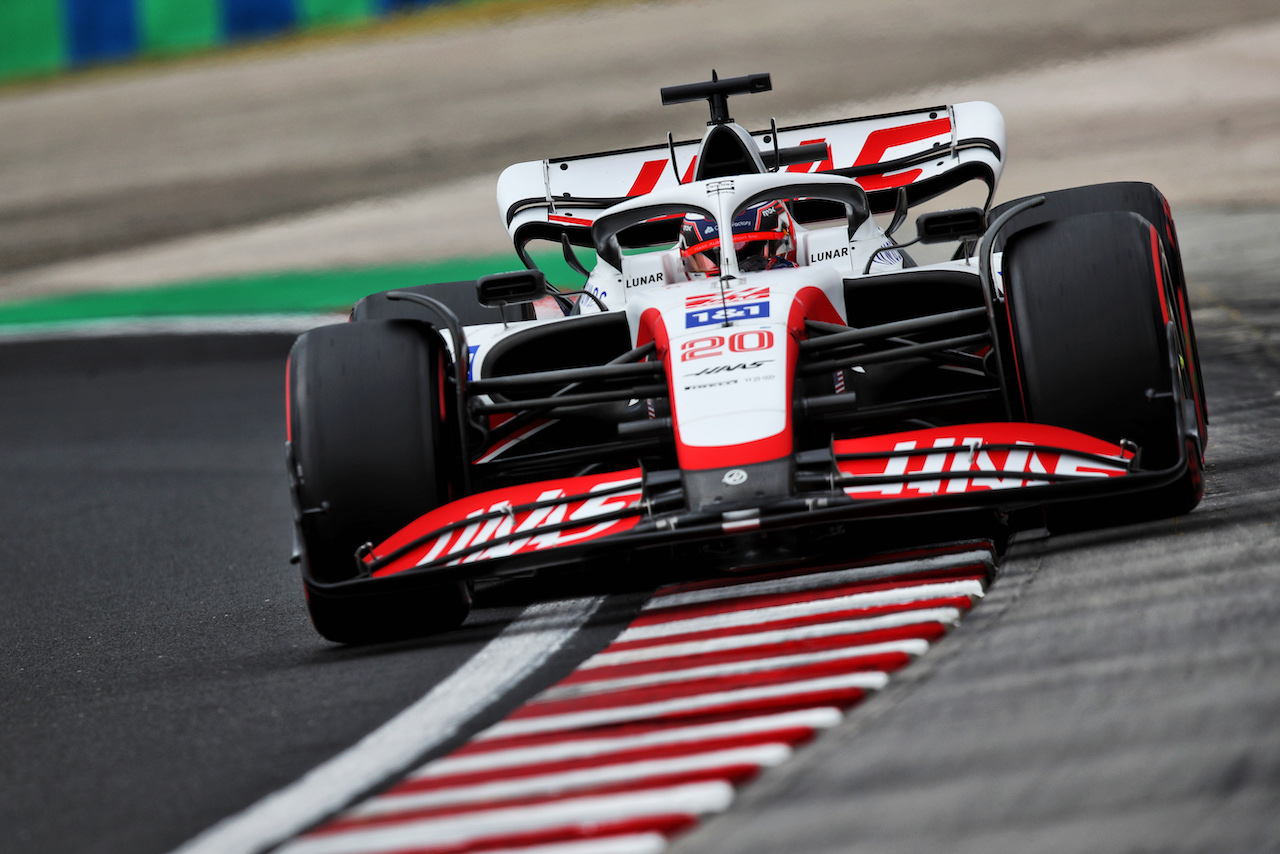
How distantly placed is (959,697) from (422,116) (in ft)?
68.9

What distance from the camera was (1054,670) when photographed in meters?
3.38

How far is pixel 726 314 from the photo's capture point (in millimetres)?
5156

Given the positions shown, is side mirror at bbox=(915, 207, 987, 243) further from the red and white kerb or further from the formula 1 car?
A: the red and white kerb

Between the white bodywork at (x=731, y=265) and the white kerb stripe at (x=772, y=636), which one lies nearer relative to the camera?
the white kerb stripe at (x=772, y=636)

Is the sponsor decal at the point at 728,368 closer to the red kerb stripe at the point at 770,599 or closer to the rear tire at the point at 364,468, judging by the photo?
the red kerb stripe at the point at 770,599

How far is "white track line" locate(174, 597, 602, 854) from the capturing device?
3010 millimetres

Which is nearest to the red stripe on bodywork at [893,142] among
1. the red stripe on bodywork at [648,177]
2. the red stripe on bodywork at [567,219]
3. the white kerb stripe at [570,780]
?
the red stripe on bodywork at [648,177]

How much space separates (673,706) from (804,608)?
0.95 meters

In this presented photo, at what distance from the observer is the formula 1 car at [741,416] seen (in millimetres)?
4531

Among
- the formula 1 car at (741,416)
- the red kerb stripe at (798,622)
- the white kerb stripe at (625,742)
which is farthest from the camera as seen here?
the formula 1 car at (741,416)

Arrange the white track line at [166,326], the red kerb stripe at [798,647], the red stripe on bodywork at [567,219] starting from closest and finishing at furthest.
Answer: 1. the red kerb stripe at [798,647]
2. the red stripe on bodywork at [567,219]
3. the white track line at [166,326]

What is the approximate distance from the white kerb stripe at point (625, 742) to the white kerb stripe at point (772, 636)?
73cm

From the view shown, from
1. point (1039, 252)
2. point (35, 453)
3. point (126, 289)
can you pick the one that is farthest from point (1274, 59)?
point (1039, 252)

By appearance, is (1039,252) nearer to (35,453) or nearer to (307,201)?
(35,453)
